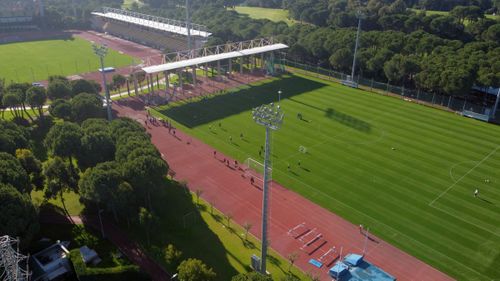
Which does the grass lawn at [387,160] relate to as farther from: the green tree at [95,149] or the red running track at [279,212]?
the green tree at [95,149]

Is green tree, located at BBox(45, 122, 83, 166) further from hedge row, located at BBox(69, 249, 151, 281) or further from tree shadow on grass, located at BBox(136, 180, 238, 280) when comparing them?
hedge row, located at BBox(69, 249, 151, 281)

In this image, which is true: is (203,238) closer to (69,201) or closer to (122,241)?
(122,241)

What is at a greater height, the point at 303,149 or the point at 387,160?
the point at 303,149

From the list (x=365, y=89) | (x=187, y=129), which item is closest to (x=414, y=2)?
(x=365, y=89)

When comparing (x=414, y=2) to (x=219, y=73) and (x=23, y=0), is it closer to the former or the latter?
(x=219, y=73)

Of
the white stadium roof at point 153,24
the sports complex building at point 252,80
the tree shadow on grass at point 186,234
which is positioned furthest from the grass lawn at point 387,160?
the white stadium roof at point 153,24

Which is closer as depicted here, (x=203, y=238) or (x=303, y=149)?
(x=203, y=238)

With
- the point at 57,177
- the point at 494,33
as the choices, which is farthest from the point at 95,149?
the point at 494,33
